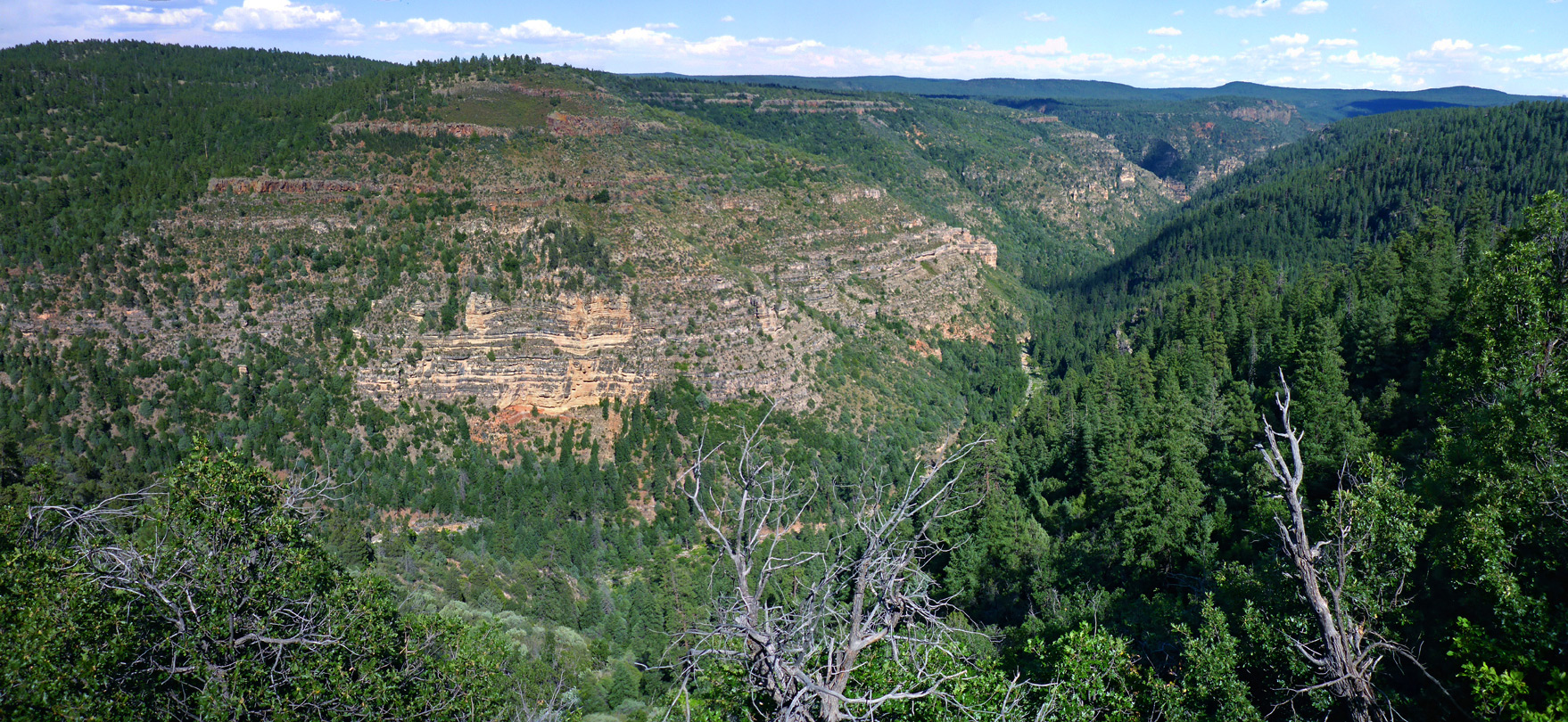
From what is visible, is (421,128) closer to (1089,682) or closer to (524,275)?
(524,275)

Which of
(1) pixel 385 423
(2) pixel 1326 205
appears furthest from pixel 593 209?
(2) pixel 1326 205

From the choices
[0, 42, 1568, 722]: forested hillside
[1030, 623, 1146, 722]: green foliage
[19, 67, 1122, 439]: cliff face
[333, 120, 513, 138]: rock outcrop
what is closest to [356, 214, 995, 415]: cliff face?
[19, 67, 1122, 439]: cliff face

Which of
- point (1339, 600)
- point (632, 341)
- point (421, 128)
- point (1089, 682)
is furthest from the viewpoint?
point (421, 128)

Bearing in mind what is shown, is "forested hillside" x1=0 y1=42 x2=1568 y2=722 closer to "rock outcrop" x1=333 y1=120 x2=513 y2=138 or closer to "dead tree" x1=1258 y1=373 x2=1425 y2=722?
"dead tree" x1=1258 y1=373 x2=1425 y2=722

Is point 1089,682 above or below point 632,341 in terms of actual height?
above

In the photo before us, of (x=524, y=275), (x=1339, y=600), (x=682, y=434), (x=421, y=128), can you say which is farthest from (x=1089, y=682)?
(x=421, y=128)

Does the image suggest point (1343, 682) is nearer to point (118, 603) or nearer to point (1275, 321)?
point (118, 603)

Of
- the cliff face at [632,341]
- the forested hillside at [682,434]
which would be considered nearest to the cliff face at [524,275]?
the cliff face at [632,341]
